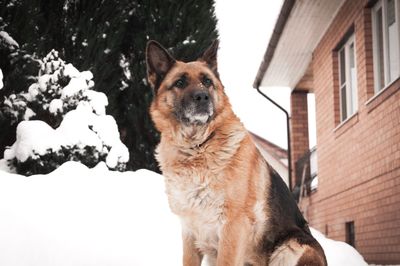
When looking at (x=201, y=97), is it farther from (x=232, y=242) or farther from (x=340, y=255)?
(x=340, y=255)

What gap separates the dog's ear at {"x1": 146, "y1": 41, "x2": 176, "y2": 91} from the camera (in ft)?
14.9

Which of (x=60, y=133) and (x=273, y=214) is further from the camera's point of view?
(x=60, y=133)

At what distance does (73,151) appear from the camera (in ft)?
24.9

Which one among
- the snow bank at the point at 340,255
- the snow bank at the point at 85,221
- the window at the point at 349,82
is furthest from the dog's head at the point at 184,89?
the window at the point at 349,82

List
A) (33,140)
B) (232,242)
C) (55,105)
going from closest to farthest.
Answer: (232,242), (33,140), (55,105)

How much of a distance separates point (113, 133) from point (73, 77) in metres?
0.93

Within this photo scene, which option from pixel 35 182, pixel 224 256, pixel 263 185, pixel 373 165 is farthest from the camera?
pixel 373 165

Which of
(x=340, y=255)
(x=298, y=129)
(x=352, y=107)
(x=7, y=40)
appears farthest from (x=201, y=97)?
(x=298, y=129)

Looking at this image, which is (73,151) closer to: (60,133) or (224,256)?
(60,133)

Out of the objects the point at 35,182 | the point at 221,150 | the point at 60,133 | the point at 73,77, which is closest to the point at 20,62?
the point at 73,77

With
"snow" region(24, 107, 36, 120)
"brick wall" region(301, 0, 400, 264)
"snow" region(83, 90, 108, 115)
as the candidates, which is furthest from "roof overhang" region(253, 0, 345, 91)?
"snow" region(24, 107, 36, 120)

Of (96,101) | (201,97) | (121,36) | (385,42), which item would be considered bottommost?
(201,97)

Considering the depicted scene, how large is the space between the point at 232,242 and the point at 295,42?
868 cm

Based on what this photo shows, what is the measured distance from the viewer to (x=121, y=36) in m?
9.59
